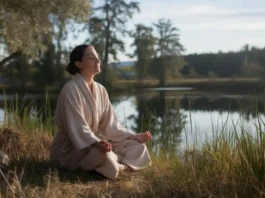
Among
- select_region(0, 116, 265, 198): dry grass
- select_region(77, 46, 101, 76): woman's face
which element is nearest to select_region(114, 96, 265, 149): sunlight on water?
select_region(0, 116, 265, 198): dry grass

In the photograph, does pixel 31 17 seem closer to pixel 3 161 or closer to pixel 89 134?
pixel 3 161

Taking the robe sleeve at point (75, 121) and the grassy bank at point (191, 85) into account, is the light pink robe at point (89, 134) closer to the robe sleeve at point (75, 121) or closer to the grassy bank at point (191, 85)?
the robe sleeve at point (75, 121)

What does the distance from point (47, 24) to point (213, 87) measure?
1934 cm

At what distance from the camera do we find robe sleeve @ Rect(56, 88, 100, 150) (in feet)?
10.2

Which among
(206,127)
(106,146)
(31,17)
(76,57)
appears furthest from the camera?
(206,127)

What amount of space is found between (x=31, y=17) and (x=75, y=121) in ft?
14.8

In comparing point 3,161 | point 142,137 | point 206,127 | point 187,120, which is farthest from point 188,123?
point 3,161

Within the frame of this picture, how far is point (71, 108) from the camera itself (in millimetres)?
3182

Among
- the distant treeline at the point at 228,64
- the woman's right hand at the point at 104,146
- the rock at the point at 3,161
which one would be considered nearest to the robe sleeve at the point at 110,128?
the woman's right hand at the point at 104,146

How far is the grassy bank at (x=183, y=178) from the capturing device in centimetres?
234

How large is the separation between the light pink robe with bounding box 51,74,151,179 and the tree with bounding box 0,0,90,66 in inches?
144

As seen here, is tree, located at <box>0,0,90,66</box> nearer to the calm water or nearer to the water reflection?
the calm water

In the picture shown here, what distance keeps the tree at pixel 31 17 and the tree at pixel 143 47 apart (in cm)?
2016

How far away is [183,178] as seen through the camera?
2.56 metres
